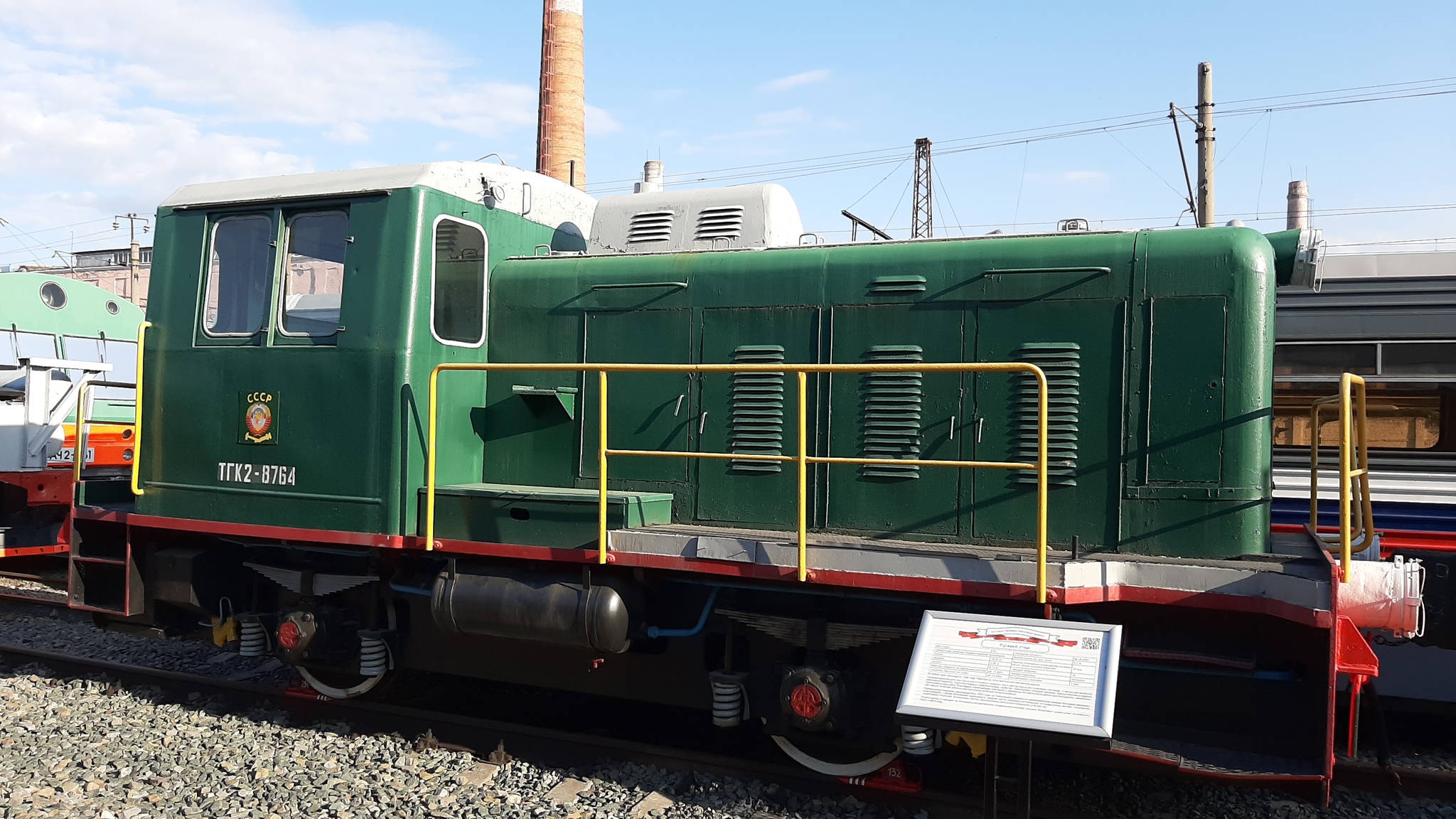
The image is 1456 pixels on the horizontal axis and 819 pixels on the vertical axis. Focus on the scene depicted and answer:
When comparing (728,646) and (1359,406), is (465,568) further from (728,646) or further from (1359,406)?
(1359,406)

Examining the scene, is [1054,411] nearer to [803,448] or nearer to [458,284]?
[803,448]

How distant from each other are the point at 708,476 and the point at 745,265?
1241 millimetres

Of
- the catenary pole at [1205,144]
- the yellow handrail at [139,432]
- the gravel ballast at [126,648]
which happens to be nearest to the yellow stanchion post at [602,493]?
the yellow handrail at [139,432]

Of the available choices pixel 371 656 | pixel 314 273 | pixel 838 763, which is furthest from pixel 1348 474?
pixel 314 273

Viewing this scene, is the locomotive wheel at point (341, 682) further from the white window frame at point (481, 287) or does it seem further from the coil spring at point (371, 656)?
the white window frame at point (481, 287)

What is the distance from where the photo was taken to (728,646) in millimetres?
5238

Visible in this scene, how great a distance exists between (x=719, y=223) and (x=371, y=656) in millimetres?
3437

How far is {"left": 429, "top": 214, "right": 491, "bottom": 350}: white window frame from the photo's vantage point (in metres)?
5.77

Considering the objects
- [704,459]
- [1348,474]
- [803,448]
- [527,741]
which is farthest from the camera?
[527,741]

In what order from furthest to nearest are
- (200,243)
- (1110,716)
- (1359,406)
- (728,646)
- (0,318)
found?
(0,318), (200,243), (728,646), (1359,406), (1110,716)

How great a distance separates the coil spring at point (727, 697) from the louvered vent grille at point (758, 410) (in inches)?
44.7

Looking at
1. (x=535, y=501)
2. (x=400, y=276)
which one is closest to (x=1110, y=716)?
(x=535, y=501)

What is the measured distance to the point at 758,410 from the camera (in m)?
5.59

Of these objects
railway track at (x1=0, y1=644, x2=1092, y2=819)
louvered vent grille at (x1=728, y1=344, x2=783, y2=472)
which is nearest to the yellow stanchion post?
louvered vent grille at (x1=728, y1=344, x2=783, y2=472)
